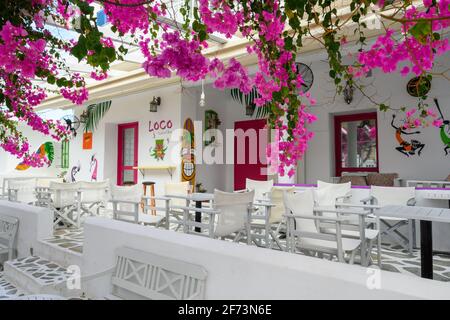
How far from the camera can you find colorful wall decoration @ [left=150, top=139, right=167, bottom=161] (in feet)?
25.7

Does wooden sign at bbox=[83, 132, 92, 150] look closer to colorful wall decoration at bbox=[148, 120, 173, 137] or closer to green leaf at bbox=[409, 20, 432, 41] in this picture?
colorful wall decoration at bbox=[148, 120, 173, 137]

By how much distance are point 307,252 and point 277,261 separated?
5.05ft

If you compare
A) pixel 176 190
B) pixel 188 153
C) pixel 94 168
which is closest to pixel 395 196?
pixel 176 190

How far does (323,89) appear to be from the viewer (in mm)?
8008

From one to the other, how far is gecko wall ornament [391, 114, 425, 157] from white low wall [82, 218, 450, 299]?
20.4ft

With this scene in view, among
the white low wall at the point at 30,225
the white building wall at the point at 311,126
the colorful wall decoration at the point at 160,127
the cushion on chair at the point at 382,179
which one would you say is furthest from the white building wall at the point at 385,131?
the white low wall at the point at 30,225

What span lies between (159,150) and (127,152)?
1.76m

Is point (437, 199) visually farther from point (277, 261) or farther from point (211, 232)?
point (277, 261)

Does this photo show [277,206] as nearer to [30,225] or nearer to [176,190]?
[176,190]

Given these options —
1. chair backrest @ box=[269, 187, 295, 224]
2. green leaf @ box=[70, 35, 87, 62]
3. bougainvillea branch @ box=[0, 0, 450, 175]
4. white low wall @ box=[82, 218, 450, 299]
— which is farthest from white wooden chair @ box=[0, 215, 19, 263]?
green leaf @ box=[70, 35, 87, 62]

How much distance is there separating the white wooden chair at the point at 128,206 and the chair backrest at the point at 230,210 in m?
1.13

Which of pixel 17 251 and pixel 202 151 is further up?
pixel 202 151

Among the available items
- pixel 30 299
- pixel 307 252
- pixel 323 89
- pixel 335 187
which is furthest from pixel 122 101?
pixel 30 299

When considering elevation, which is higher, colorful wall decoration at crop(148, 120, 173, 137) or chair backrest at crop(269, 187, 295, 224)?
colorful wall decoration at crop(148, 120, 173, 137)
